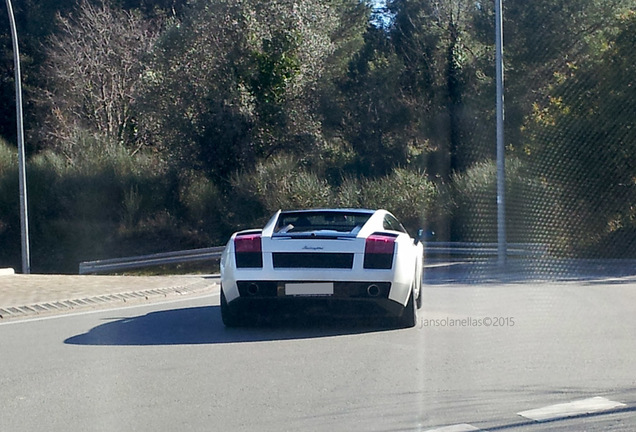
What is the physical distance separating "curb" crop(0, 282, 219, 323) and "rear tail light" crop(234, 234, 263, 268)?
10.6ft

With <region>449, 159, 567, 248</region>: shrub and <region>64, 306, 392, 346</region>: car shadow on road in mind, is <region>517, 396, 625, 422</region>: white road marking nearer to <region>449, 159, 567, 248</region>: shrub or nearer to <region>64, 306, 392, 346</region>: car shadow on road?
<region>64, 306, 392, 346</region>: car shadow on road

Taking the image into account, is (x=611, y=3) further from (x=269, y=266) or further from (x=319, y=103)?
(x=269, y=266)

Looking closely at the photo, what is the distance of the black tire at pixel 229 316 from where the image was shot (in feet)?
30.3

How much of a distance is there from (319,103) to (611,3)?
1031cm

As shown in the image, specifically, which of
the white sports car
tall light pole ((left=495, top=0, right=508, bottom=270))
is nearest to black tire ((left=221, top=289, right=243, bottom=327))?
the white sports car

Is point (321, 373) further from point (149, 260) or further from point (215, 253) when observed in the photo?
point (149, 260)

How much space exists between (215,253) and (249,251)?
13945 millimetres

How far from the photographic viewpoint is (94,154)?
3119 cm

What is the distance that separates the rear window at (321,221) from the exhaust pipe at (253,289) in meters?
1.04

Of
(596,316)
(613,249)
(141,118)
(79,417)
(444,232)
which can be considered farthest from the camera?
(141,118)

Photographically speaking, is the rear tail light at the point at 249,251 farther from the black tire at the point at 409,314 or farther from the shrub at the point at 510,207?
the shrub at the point at 510,207

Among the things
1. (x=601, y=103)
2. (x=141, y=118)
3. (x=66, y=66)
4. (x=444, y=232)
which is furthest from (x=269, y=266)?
(x=66, y=66)

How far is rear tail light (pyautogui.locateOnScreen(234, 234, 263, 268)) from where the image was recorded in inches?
352

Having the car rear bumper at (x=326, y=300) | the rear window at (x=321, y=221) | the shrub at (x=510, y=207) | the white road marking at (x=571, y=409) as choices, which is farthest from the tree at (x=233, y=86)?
the white road marking at (x=571, y=409)
